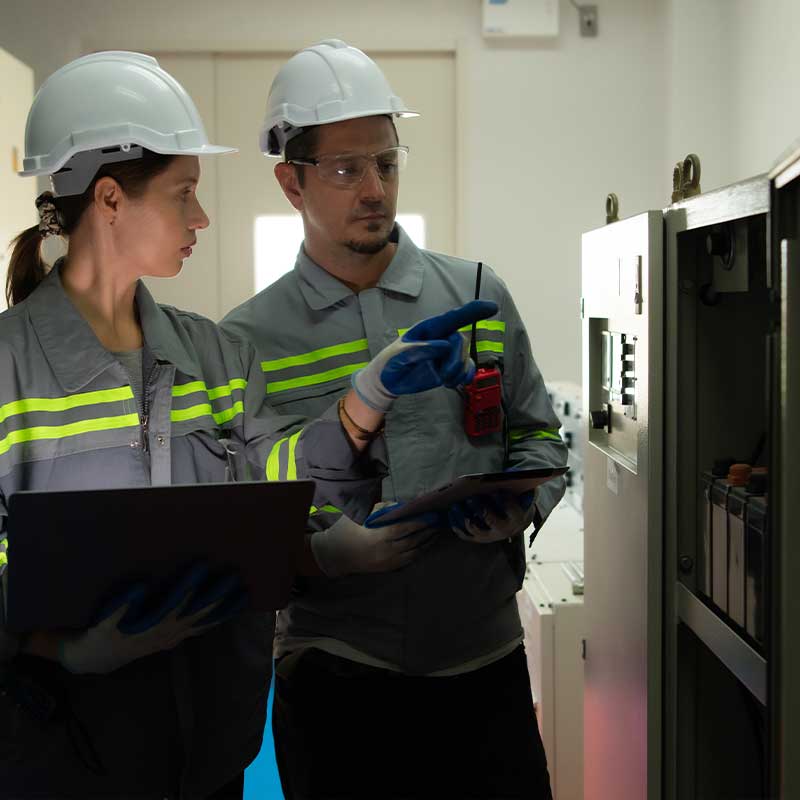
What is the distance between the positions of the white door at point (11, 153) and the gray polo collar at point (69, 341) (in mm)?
2018

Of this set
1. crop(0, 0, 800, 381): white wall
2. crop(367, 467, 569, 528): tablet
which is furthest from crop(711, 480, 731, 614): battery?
crop(0, 0, 800, 381): white wall

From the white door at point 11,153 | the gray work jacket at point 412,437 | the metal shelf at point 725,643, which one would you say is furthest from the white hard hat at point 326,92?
the white door at point 11,153

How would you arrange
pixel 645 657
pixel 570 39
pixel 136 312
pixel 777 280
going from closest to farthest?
pixel 777 280 → pixel 136 312 → pixel 645 657 → pixel 570 39

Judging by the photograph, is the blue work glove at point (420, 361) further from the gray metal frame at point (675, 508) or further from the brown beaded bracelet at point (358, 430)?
the gray metal frame at point (675, 508)

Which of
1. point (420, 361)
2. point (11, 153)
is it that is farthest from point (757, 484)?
point (11, 153)

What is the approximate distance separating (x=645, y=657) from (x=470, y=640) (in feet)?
1.13

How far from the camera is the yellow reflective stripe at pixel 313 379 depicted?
1810mm

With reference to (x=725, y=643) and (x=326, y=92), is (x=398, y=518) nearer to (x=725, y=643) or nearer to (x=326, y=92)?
(x=725, y=643)

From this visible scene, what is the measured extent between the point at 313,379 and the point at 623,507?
2.33 feet

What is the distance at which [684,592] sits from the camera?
5.79 feet

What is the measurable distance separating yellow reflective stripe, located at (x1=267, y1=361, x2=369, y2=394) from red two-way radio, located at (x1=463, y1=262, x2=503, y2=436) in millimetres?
210

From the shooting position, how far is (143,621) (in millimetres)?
1322

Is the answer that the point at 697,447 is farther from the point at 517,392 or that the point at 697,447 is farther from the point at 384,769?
the point at 384,769

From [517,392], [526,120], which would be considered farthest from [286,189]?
[526,120]
